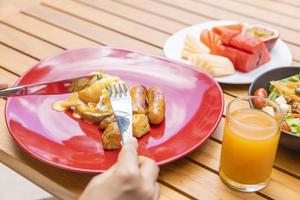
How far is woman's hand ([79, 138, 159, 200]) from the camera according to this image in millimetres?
787

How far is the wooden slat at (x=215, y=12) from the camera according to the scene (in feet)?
5.07

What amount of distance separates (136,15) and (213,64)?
0.44 meters

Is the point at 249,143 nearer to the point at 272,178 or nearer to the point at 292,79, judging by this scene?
the point at 272,178

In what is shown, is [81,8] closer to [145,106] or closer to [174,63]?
[174,63]

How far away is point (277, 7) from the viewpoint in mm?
1718

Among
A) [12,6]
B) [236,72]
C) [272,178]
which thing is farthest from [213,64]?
[12,6]

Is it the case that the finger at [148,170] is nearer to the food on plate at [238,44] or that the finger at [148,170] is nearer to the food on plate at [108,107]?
the food on plate at [108,107]

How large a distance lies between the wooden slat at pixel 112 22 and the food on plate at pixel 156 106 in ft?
1.29

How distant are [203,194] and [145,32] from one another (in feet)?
2.30

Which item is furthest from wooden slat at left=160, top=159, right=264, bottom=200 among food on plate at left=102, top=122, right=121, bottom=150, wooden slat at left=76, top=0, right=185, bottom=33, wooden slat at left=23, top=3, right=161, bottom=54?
wooden slat at left=76, top=0, right=185, bottom=33

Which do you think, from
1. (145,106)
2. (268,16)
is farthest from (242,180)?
(268,16)

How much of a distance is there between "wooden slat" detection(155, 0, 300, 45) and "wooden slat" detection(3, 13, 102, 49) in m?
0.39

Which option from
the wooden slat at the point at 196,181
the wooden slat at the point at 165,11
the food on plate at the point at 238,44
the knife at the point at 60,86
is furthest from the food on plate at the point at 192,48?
the wooden slat at the point at 196,181

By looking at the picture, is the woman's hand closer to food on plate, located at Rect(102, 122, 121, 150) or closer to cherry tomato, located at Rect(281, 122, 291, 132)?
food on plate, located at Rect(102, 122, 121, 150)
